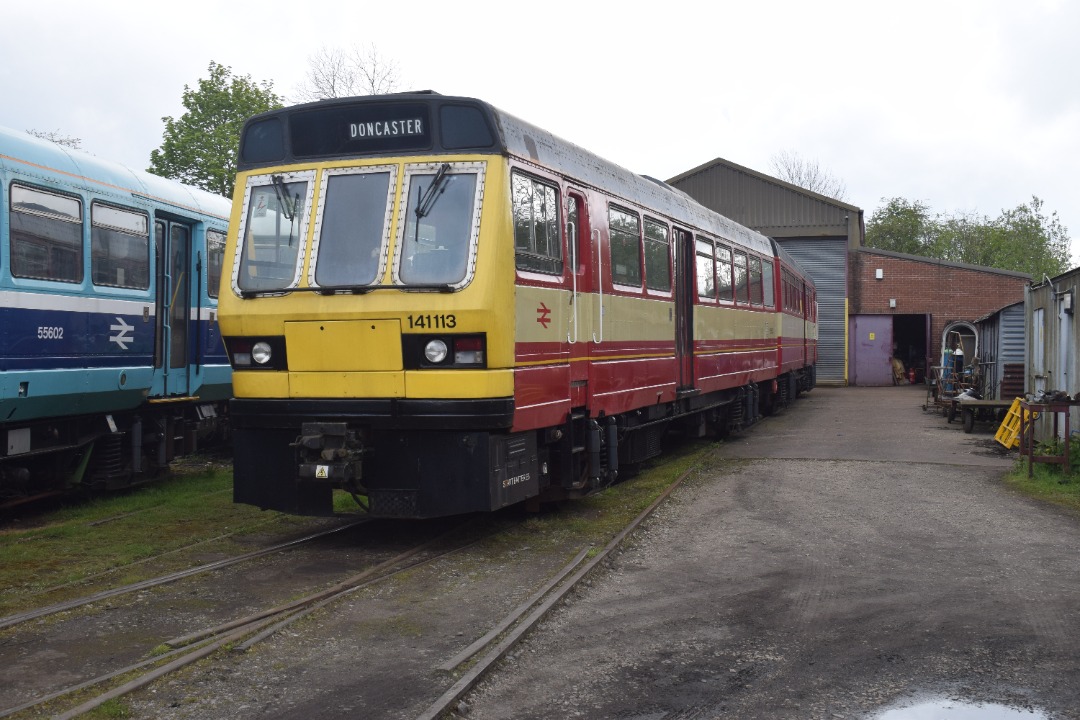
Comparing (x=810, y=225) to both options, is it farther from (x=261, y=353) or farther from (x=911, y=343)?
(x=261, y=353)

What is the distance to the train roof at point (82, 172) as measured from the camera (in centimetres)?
903

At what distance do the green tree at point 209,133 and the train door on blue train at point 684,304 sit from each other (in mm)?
24205

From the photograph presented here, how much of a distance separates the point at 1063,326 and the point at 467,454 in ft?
33.2

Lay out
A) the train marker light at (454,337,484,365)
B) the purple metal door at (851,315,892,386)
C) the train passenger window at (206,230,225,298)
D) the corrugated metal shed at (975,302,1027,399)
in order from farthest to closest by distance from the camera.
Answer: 1. the purple metal door at (851,315,892,386)
2. the corrugated metal shed at (975,302,1027,399)
3. the train passenger window at (206,230,225,298)
4. the train marker light at (454,337,484,365)

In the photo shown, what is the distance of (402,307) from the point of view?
7434 millimetres

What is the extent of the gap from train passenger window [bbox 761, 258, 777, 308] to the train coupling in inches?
462

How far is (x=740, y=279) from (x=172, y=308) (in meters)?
8.45

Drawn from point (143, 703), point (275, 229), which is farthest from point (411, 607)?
point (275, 229)

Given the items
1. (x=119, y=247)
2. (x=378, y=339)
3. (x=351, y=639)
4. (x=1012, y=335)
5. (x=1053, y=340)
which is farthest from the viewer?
(x=1012, y=335)

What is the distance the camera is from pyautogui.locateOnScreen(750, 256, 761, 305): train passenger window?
667 inches

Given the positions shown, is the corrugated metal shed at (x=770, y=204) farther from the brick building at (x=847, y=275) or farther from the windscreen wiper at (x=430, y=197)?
the windscreen wiper at (x=430, y=197)

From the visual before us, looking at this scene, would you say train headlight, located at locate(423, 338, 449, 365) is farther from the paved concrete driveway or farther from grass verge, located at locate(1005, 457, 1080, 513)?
grass verge, located at locate(1005, 457, 1080, 513)

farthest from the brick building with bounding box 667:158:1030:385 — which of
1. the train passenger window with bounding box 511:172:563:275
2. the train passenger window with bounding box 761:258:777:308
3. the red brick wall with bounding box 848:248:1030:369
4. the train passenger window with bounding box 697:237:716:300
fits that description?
the train passenger window with bounding box 511:172:563:275

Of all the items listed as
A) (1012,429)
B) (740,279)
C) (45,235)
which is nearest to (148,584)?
(45,235)
